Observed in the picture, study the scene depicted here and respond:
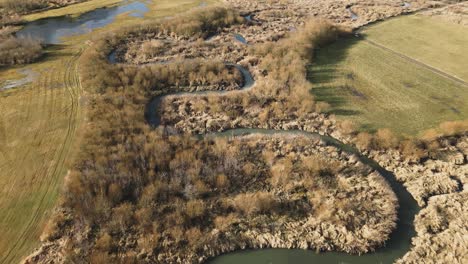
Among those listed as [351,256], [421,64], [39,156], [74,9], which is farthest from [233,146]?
[74,9]

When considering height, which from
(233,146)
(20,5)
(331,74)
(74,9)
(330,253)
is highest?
(20,5)

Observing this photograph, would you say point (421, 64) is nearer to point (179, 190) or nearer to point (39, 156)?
point (179, 190)

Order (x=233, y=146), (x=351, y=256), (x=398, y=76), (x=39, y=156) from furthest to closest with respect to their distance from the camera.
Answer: (x=398, y=76), (x=233, y=146), (x=39, y=156), (x=351, y=256)

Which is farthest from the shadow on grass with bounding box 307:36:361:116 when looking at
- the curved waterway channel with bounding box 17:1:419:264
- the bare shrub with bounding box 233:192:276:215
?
the bare shrub with bounding box 233:192:276:215

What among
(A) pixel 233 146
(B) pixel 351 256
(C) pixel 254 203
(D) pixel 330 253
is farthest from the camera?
(A) pixel 233 146

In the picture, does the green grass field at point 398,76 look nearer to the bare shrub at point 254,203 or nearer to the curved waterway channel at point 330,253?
the curved waterway channel at point 330,253

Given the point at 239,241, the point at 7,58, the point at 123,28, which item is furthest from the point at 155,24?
the point at 239,241

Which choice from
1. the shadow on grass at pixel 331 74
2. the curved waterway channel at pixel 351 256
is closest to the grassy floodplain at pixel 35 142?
the curved waterway channel at pixel 351 256

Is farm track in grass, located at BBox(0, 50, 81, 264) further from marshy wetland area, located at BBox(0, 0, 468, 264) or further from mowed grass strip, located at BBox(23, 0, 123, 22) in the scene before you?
mowed grass strip, located at BBox(23, 0, 123, 22)
